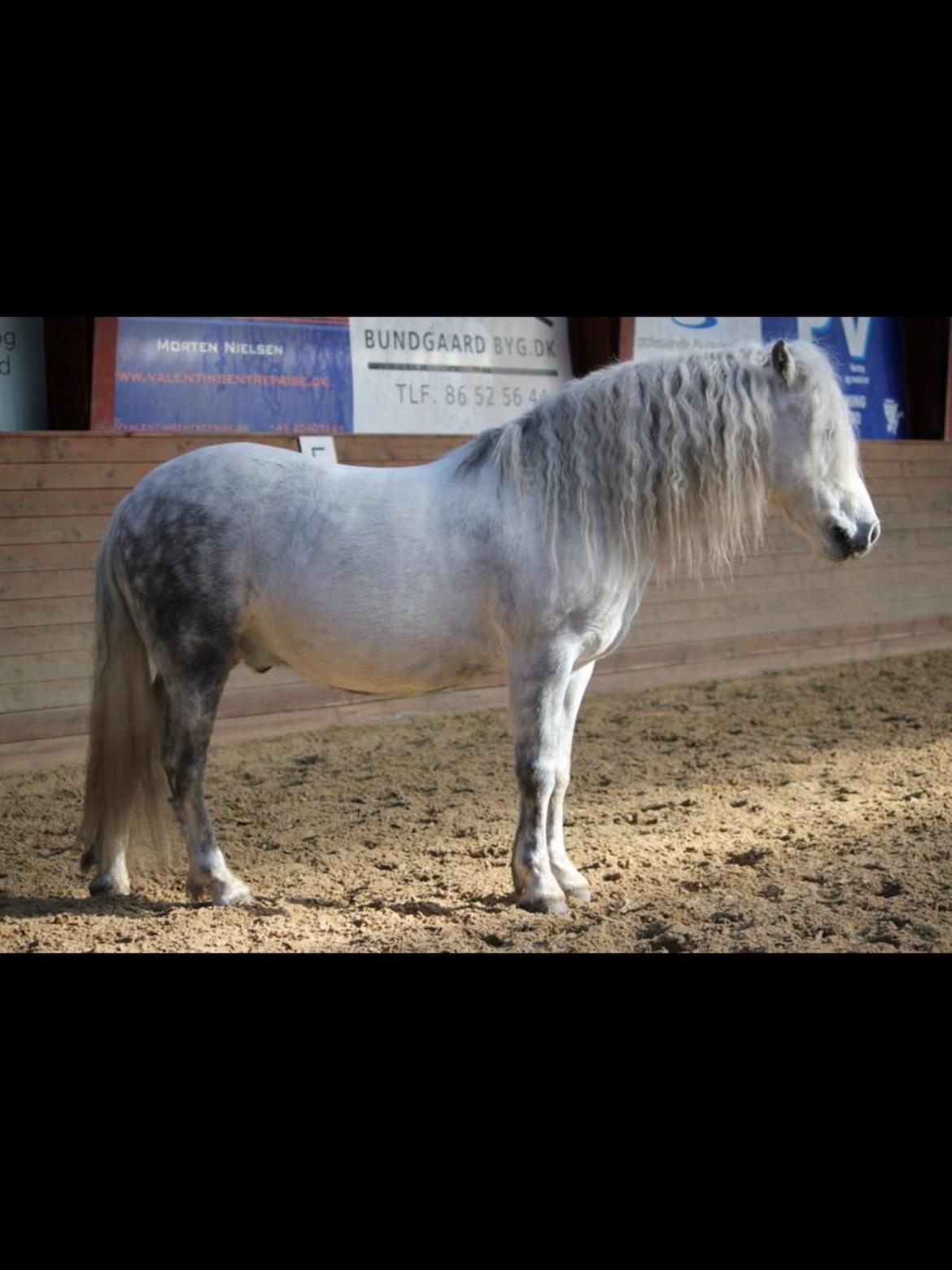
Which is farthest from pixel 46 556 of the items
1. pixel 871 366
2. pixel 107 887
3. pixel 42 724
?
pixel 871 366

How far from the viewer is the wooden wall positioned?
584cm

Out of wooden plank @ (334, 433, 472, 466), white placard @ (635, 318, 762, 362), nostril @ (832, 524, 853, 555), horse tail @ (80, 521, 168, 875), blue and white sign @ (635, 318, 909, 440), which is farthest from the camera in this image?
blue and white sign @ (635, 318, 909, 440)

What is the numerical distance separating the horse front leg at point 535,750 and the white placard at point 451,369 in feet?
13.6

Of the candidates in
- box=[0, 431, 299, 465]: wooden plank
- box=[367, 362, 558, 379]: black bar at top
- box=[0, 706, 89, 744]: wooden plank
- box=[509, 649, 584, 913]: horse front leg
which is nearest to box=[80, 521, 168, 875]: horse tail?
box=[509, 649, 584, 913]: horse front leg

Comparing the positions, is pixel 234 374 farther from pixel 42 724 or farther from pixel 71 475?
pixel 42 724

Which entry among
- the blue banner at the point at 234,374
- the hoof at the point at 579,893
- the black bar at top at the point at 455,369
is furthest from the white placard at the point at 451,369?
the hoof at the point at 579,893

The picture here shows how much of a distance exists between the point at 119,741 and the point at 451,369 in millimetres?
4685

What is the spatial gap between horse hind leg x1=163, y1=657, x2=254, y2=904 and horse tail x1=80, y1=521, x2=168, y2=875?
94 mm

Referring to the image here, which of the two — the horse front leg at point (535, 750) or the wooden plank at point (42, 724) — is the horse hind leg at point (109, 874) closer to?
the horse front leg at point (535, 750)

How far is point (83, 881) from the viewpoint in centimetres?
414

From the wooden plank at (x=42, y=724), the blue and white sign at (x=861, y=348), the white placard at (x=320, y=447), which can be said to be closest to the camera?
the wooden plank at (x=42, y=724)

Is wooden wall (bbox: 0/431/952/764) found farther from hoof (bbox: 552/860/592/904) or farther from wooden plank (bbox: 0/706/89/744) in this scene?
hoof (bbox: 552/860/592/904)

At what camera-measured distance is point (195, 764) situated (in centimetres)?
383

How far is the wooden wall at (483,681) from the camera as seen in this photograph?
584 cm
